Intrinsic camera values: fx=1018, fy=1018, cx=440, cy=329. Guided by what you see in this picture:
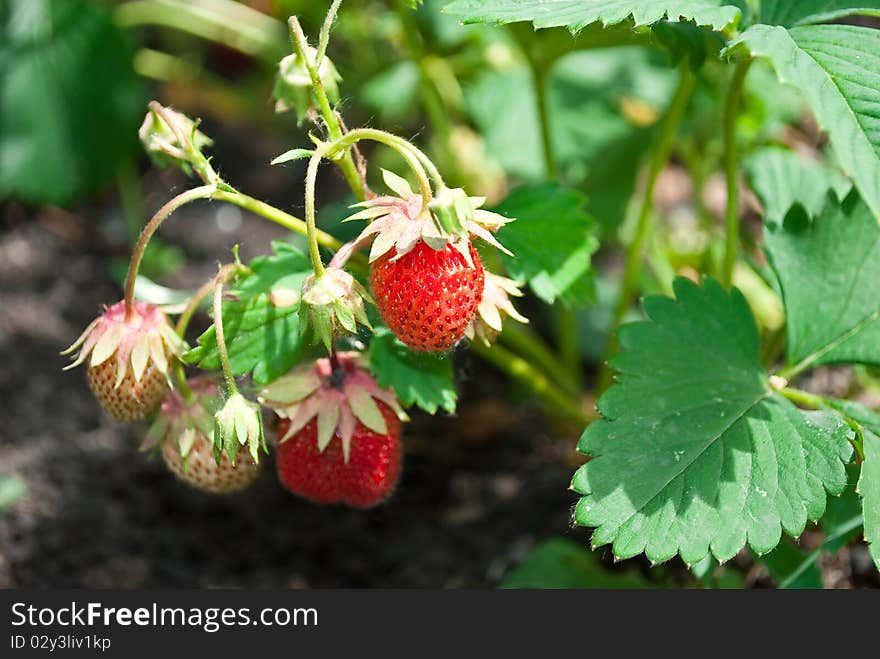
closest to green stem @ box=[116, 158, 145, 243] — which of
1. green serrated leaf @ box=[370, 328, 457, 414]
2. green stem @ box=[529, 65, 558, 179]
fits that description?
green stem @ box=[529, 65, 558, 179]

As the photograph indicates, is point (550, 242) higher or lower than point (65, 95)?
higher

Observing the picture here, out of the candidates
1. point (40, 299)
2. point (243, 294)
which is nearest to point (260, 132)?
point (40, 299)

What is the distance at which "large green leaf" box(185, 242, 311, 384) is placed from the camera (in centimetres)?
124

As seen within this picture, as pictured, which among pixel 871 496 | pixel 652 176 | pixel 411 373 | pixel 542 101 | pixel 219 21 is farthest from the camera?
pixel 219 21

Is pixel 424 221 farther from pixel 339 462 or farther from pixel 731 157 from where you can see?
pixel 731 157

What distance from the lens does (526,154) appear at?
7.38 ft

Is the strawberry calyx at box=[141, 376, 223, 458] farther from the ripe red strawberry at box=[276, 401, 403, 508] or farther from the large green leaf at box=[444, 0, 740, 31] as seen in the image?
the large green leaf at box=[444, 0, 740, 31]

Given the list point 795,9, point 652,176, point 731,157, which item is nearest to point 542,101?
point 652,176

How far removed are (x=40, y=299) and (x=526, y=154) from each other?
1126mm

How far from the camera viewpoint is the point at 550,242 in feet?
4.75

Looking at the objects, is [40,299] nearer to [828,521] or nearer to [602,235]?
[602,235]

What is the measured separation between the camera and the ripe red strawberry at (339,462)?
52.1 inches

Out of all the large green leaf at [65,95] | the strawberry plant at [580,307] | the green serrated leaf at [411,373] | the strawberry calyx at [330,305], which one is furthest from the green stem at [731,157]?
the large green leaf at [65,95]

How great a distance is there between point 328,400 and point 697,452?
460mm
